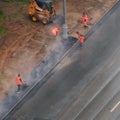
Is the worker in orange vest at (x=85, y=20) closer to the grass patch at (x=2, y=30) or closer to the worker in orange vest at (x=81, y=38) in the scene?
the worker in orange vest at (x=81, y=38)

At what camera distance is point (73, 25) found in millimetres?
39375

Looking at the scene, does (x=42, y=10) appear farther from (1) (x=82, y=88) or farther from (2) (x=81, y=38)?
(1) (x=82, y=88)

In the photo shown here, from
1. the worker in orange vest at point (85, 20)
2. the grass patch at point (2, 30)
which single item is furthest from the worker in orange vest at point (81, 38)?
the grass patch at point (2, 30)

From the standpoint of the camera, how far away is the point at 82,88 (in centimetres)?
3241

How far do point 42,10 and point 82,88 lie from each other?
409 inches

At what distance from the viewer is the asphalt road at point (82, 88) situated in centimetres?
3044

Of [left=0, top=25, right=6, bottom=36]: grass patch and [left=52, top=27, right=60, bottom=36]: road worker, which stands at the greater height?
[left=0, top=25, right=6, bottom=36]: grass patch

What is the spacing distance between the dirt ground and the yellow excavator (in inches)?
28.4

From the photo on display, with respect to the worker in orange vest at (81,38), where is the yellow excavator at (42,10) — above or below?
above

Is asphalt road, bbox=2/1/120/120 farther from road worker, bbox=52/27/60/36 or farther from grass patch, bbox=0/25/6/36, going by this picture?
grass patch, bbox=0/25/6/36

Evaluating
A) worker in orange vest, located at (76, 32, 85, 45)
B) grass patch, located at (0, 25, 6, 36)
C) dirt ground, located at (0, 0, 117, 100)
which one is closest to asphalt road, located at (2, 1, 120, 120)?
worker in orange vest, located at (76, 32, 85, 45)

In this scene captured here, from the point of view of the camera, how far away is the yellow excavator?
3906 centimetres

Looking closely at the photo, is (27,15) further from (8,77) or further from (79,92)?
(79,92)

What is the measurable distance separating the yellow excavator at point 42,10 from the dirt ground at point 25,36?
720 mm
